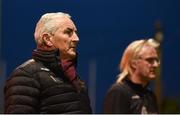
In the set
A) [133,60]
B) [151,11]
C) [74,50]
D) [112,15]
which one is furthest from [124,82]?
[151,11]

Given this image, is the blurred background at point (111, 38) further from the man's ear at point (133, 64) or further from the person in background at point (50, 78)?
the person in background at point (50, 78)

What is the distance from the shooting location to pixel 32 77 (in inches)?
91.2

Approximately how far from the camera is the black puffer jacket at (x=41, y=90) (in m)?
2.27

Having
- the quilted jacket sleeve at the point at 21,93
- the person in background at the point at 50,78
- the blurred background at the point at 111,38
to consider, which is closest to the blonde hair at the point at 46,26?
the person in background at the point at 50,78

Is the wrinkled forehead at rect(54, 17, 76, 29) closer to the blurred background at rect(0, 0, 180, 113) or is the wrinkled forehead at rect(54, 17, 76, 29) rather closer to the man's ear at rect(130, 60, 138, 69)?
the man's ear at rect(130, 60, 138, 69)

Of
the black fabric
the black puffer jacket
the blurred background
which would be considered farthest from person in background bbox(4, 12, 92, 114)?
the blurred background

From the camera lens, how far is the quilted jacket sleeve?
225 centimetres

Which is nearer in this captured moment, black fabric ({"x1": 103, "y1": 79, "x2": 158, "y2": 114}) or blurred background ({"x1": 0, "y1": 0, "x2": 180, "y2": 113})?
black fabric ({"x1": 103, "y1": 79, "x2": 158, "y2": 114})

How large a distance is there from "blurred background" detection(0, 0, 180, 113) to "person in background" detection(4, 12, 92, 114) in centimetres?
→ 252

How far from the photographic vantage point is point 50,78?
2342mm

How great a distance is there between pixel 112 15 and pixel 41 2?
2.99 metres

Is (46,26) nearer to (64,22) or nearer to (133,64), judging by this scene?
(64,22)

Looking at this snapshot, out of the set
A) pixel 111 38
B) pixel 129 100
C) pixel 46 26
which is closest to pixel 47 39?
pixel 46 26

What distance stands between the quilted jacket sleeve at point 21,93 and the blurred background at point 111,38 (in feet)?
8.62
